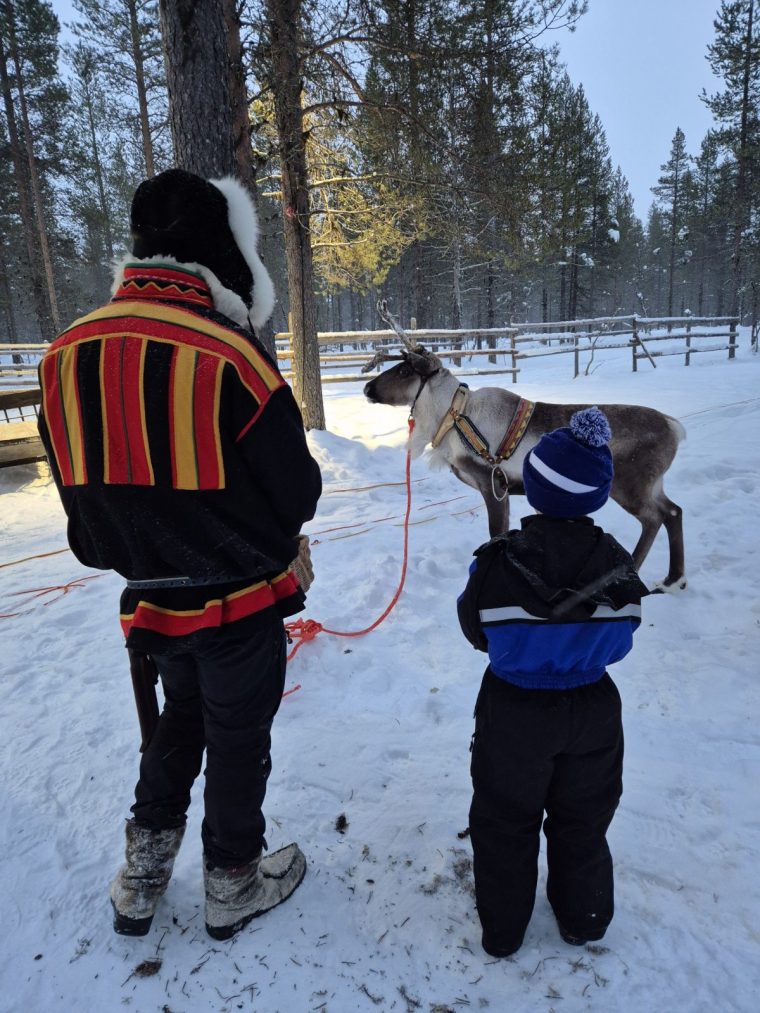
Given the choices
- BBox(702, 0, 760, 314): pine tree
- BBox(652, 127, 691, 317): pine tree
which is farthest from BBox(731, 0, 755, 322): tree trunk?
BBox(652, 127, 691, 317): pine tree

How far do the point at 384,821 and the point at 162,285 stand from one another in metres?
1.97

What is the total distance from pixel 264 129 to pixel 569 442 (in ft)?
25.5

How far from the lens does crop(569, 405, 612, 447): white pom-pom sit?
4.96ft

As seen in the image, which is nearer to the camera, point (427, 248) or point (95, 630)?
point (95, 630)

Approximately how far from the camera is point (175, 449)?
128cm

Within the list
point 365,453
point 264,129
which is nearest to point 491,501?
point 365,453

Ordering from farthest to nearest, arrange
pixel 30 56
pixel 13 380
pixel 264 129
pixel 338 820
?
1. pixel 30 56
2. pixel 13 380
3. pixel 264 129
4. pixel 338 820

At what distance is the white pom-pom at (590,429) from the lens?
4.96ft

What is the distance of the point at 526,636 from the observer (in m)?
1.46

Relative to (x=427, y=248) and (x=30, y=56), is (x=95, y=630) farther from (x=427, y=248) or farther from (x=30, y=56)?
(x=427, y=248)

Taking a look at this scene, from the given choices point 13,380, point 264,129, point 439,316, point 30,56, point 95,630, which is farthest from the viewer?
point 439,316

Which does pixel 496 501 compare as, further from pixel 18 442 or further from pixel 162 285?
pixel 18 442

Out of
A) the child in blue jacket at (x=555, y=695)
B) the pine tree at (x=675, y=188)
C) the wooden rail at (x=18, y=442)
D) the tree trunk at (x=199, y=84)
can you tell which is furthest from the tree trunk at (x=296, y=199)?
the pine tree at (x=675, y=188)

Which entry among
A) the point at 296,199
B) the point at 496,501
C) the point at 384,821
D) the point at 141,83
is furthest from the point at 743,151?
the point at 384,821
